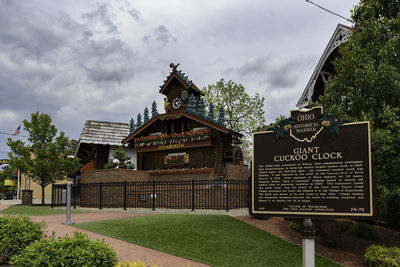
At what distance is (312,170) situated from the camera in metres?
6.95

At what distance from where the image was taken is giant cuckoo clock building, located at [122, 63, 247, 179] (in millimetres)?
24922

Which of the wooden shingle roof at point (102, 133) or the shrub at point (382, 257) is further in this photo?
the wooden shingle roof at point (102, 133)

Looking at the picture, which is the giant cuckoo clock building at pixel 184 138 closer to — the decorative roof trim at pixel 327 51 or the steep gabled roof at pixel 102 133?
the decorative roof trim at pixel 327 51

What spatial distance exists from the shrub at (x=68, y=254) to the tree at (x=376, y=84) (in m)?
8.37

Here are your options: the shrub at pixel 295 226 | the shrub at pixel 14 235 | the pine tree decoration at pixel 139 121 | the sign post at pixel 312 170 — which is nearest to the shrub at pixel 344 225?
the shrub at pixel 295 226

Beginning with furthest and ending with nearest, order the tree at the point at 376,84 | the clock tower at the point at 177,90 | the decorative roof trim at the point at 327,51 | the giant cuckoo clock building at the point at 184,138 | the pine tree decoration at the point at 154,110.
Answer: the pine tree decoration at the point at 154,110
the clock tower at the point at 177,90
the giant cuckoo clock building at the point at 184,138
the decorative roof trim at the point at 327,51
the tree at the point at 376,84

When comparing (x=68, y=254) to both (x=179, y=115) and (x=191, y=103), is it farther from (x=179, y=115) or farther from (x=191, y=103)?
(x=191, y=103)

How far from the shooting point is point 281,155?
7.36 metres

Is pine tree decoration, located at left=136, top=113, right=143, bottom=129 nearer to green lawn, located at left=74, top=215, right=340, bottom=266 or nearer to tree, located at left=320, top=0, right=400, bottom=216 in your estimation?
green lawn, located at left=74, top=215, right=340, bottom=266

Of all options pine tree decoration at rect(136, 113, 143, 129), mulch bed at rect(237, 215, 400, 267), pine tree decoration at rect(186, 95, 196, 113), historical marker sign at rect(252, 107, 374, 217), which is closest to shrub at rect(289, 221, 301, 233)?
mulch bed at rect(237, 215, 400, 267)

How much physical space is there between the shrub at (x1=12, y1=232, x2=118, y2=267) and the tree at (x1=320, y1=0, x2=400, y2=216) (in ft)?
27.4

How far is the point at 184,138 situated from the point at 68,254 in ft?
61.3

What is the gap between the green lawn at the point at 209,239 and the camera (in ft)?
35.8

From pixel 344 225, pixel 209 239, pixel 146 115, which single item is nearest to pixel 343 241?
pixel 344 225
